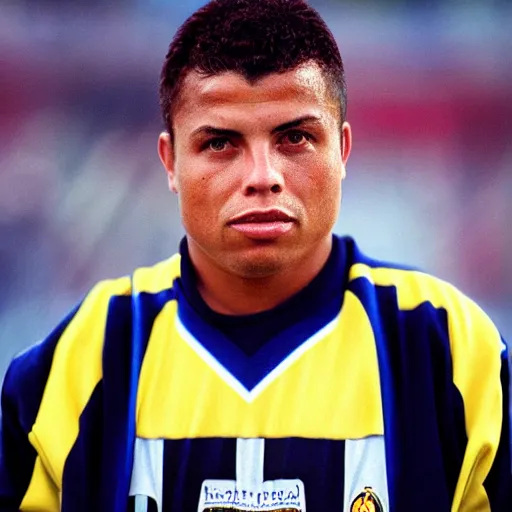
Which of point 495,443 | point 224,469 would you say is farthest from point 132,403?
point 495,443

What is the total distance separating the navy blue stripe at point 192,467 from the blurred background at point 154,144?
106 cm

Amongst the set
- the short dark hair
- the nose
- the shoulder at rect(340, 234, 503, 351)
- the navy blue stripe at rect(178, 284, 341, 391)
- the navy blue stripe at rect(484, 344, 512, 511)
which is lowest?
the navy blue stripe at rect(484, 344, 512, 511)

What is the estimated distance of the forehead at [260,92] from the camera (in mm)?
1077

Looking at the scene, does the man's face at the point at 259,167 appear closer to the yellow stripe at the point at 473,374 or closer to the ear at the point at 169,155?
the ear at the point at 169,155

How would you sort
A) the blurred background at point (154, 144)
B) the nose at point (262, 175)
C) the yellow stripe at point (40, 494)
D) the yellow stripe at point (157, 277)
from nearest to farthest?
the nose at point (262, 175)
the yellow stripe at point (40, 494)
the yellow stripe at point (157, 277)
the blurred background at point (154, 144)

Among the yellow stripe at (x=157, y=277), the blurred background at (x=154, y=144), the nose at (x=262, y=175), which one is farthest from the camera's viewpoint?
the blurred background at (x=154, y=144)

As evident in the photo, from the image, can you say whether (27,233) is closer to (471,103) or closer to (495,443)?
(471,103)

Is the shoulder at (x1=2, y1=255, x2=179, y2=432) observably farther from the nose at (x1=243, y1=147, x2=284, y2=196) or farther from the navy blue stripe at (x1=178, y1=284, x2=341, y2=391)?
the nose at (x1=243, y1=147, x2=284, y2=196)

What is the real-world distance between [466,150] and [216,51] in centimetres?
135

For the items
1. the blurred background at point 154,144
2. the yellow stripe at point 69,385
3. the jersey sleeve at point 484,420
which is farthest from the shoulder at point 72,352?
the blurred background at point 154,144

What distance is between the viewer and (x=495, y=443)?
107 cm

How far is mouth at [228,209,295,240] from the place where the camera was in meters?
1.07

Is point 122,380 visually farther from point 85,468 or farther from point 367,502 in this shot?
point 367,502

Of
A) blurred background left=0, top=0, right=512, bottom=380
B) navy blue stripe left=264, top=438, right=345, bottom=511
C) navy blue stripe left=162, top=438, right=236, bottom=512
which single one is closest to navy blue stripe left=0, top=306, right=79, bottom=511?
navy blue stripe left=162, top=438, right=236, bottom=512
